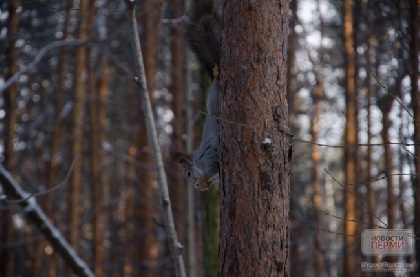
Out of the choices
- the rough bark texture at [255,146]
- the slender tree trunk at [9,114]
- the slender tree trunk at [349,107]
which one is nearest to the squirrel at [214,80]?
the rough bark texture at [255,146]

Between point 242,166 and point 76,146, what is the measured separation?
26.9ft

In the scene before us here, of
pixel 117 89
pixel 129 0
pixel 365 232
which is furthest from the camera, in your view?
pixel 117 89

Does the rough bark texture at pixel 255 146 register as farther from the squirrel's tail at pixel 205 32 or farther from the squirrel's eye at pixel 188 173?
the squirrel's eye at pixel 188 173

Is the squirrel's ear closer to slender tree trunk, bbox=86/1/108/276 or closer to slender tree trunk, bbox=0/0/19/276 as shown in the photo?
slender tree trunk, bbox=0/0/19/276

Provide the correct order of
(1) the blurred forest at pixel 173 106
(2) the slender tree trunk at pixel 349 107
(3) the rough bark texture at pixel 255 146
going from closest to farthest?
(3) the rough bark texture at pixel 255 146 < (1) the blurred forest at pixel 173 106 < (2) the slender tree trunk at pixel 349 107

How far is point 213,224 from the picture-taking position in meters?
5.35

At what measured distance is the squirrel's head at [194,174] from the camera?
146 inches

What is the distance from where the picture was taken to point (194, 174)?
148 inches

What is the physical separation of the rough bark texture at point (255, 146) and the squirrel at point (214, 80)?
1.50 ft

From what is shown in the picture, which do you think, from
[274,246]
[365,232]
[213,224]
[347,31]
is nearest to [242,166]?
[274,246]

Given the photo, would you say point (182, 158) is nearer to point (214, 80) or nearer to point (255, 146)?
point (214, 80)

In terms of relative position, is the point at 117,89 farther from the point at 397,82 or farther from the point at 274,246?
the point at 274,246

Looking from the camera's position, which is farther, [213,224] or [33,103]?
[33,103]

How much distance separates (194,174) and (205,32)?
88 centimetres
